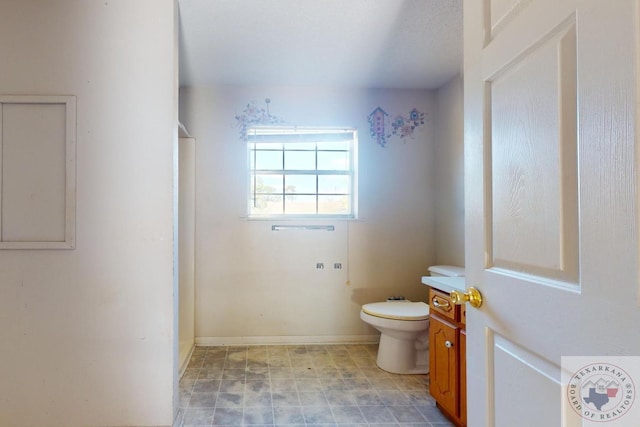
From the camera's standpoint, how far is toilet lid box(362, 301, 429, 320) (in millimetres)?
2529

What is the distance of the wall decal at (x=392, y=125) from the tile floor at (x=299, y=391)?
1.91 metres

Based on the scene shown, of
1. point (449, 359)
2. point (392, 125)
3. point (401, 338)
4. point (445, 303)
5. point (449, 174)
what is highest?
point (392, 125)

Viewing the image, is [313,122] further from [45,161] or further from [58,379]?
[58,379]

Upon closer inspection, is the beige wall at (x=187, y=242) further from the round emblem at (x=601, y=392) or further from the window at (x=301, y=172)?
the round emblem at (x=601, y=392)

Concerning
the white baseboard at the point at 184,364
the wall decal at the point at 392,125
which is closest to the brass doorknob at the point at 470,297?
the white baseboard at the point at 184,364

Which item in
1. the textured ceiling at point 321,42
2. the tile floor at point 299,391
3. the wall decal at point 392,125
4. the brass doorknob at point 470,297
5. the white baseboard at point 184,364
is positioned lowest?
the tile floor at point 299,391

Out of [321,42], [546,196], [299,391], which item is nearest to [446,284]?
[299,391]

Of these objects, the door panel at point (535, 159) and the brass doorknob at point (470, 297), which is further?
the brass doorknob at point (470, 297)

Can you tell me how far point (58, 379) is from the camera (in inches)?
68.7

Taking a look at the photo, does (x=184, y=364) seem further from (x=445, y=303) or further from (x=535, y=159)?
(x=535, y=159)

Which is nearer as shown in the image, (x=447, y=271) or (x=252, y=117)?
(x=447, y=271)

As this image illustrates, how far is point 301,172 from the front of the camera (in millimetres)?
3375

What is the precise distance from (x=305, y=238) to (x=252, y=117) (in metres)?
1.18

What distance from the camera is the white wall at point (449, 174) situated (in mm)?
2949
